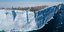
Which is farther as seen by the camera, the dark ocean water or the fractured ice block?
the dark ocean water

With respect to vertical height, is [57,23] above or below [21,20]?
below

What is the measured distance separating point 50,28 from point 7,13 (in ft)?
4.26

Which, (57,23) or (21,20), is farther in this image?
(57,23)

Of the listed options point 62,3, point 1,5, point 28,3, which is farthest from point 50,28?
point 1,5

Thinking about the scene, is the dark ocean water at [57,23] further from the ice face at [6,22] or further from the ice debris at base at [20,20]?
the ice face at [6,22]

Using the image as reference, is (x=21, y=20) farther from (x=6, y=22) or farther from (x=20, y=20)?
(x=6, y=22)

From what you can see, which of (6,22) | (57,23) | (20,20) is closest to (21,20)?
(20,20)

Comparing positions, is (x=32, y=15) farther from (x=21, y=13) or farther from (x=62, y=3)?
(x=62, y=3)

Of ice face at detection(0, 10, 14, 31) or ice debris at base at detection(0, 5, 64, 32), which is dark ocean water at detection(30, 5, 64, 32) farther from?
ice face at detection(0, 10, 14, 31)

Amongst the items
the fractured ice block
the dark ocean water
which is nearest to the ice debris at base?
the fractured ice block

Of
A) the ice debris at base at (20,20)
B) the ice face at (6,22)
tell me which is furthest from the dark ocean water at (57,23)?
the ice face at (6,22)

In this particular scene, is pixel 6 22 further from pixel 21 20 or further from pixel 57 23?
pixel 57 23

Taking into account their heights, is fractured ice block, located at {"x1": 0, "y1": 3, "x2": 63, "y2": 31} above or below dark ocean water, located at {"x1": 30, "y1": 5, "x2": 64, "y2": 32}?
above

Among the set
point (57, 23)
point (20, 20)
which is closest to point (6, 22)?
point (20, 20)
